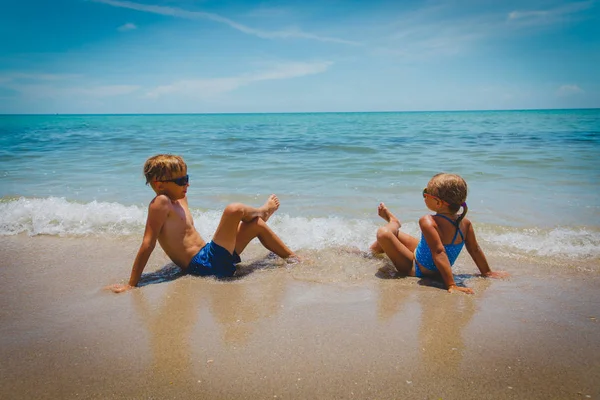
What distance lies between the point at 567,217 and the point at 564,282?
275 centimetres

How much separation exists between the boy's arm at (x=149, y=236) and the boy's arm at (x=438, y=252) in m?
2.30

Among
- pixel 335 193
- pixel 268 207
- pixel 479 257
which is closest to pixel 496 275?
pixel 479 257

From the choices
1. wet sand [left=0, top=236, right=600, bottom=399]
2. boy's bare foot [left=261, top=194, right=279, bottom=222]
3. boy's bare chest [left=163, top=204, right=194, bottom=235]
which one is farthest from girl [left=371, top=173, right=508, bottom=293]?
boy's bare chest [left=163, top=204, right=194, bottom=235]

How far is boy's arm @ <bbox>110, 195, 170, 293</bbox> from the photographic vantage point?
3.38 m

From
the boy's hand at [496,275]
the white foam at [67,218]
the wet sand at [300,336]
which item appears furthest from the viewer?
the white foam at [67,218]

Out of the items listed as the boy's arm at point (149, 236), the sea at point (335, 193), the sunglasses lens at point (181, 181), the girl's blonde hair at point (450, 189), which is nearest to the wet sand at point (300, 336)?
the boy's arm at point (149, 236)

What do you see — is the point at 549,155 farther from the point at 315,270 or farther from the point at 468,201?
the point at 315,270

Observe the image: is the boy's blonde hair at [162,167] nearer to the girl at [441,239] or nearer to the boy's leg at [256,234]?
the boy's leg at [256,234]

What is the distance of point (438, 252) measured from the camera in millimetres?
3328

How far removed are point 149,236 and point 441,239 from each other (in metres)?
2.60

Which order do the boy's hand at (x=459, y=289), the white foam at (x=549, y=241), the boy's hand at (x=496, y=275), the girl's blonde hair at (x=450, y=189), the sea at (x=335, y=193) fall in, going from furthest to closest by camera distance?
the sea at (x=335, y=193)
the white foam at (x=549, y=241)
the boy's hand at (x=496, y=275)
the girl's blonde hair at (x=450, y=189)
the boy's hand at (x=459, y=289)

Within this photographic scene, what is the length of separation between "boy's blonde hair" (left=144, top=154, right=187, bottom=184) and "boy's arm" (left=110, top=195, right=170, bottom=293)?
0.20 m

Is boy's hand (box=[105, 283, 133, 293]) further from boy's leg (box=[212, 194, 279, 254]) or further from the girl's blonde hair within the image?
the girl's blonde hair

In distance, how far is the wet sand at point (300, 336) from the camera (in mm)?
2043
